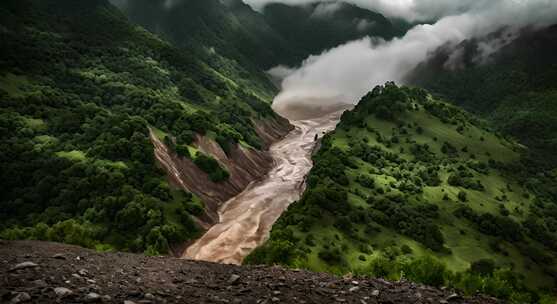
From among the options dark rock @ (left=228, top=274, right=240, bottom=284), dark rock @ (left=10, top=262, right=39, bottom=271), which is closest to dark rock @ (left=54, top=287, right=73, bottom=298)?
dark rock @ (left=10, top=262, right=39, bottom=271)

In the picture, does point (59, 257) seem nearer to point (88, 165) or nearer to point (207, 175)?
point (88, 165)

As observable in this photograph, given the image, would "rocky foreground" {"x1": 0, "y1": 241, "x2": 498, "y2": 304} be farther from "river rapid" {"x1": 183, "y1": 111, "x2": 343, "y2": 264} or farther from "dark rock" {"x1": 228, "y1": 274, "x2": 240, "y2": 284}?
"river rapid" {"x1": 183, "y1": 111, "x2": 343, "y2": 264}

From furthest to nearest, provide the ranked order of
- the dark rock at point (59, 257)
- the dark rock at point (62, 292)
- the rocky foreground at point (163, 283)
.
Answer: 1. the dark rock at point (59, 257)
2. the rocky foreground at point (163, 283)
3. the dark rock at point (62, 292)

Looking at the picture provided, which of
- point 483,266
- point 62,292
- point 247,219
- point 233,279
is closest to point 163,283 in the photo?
point 233,279

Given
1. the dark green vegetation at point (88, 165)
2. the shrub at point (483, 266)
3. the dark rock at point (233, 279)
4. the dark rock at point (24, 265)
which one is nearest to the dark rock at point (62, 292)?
the dark rock at point (24, 265)

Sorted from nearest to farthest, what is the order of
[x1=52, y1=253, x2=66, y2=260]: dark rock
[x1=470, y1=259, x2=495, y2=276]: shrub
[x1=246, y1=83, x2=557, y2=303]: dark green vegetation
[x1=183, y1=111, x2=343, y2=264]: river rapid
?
[x1=52, y1=253, x2=66, y2=260]: dark rock
[x1=246, y1=83, x2=557, y2=303]: dark green vegetation
[x1=183, y1=111, x2=343, y2=264]: river rapid
[x1=470, y1=259, x2=495, y2=276]: shrub

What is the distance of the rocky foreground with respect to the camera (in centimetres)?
1616

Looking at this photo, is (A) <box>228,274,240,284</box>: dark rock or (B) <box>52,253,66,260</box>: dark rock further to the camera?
(B) <box>52,253,66,260</box>: dark rock

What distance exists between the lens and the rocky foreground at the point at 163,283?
16.2 metres

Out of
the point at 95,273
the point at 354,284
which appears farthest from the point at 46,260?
the point at 354,284

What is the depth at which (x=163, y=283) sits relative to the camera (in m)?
18.9

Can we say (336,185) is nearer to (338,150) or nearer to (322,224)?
(322,224)

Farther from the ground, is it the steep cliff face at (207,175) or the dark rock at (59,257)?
the steep cliff face at (207,175)

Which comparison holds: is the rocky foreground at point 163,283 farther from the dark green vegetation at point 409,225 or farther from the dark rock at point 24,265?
the dark green vegetation at point 409,225
